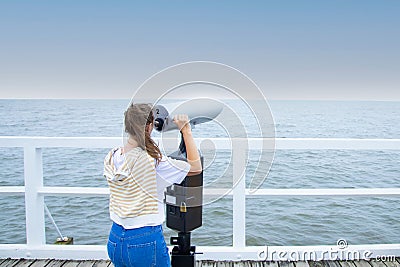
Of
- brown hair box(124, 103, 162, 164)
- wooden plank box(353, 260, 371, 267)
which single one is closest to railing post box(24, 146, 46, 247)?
brown hair box(124, 103, 162, 164)

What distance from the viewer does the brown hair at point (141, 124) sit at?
4.50 feet

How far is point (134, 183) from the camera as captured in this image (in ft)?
4.50

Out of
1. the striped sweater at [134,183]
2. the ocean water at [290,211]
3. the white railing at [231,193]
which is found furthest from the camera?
the ocean water at [290,211]

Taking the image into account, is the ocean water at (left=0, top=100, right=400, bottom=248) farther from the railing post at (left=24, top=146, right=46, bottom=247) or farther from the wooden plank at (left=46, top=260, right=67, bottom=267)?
the wooden plank at (left=46, top=260, right=67, bottom=267)

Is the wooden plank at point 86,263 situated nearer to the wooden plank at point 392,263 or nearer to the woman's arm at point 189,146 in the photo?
the woman's arm at point 189,146

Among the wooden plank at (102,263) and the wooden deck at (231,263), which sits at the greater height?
the wooden plank at (102,263)

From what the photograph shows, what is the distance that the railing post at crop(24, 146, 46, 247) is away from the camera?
8.21 feet

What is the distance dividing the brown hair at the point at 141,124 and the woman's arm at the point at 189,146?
0.38 feet

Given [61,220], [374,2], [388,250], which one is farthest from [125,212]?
[374,2]

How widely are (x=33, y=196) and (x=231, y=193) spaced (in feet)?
4.45

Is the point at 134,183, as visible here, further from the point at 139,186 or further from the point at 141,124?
the point at 141,124

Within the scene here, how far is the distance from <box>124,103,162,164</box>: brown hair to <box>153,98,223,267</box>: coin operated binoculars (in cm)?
4

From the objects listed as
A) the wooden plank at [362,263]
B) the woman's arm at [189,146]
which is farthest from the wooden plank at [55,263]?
the wooden plank at [362,263]

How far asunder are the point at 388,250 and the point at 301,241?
231 cm
